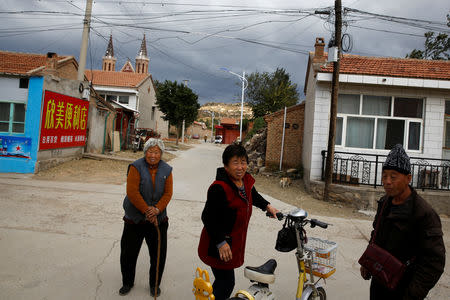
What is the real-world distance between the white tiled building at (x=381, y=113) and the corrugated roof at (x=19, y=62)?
37.3ft

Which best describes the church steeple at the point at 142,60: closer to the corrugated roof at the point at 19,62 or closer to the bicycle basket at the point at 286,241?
the corrugated roof at the point at 19,62

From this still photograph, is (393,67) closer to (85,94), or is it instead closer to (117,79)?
(85,94)

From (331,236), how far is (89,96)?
12.7 meters

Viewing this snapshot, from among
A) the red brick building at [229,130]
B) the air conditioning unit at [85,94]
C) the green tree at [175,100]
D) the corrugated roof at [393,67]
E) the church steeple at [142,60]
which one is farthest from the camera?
the church steeple at [142,60]

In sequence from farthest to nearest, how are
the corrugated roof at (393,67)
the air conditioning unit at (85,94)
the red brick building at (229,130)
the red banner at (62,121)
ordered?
1. the red brick building at (229,130)
2. the air conditioning unit at (85,94)
3. the red banner at (62,121)
4. the corrugated roof at (393,67)

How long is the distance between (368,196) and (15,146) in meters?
11.6

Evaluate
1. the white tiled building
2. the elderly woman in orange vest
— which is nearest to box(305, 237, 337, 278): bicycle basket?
the elderly woman in orange vest

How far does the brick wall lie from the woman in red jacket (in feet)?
42.9

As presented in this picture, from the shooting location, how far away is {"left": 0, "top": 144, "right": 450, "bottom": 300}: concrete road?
3686 millimetres

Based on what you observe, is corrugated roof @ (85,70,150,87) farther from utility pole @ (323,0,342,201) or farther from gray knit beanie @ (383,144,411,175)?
gray knit beanie @ (383,144,411,175)

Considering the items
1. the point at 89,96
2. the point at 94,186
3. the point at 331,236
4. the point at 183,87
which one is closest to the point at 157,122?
the point at 183,87

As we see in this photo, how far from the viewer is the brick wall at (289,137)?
15492 mm

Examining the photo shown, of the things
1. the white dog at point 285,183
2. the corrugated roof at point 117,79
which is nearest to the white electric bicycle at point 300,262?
the white dog at point 285,183

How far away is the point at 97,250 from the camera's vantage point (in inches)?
188
